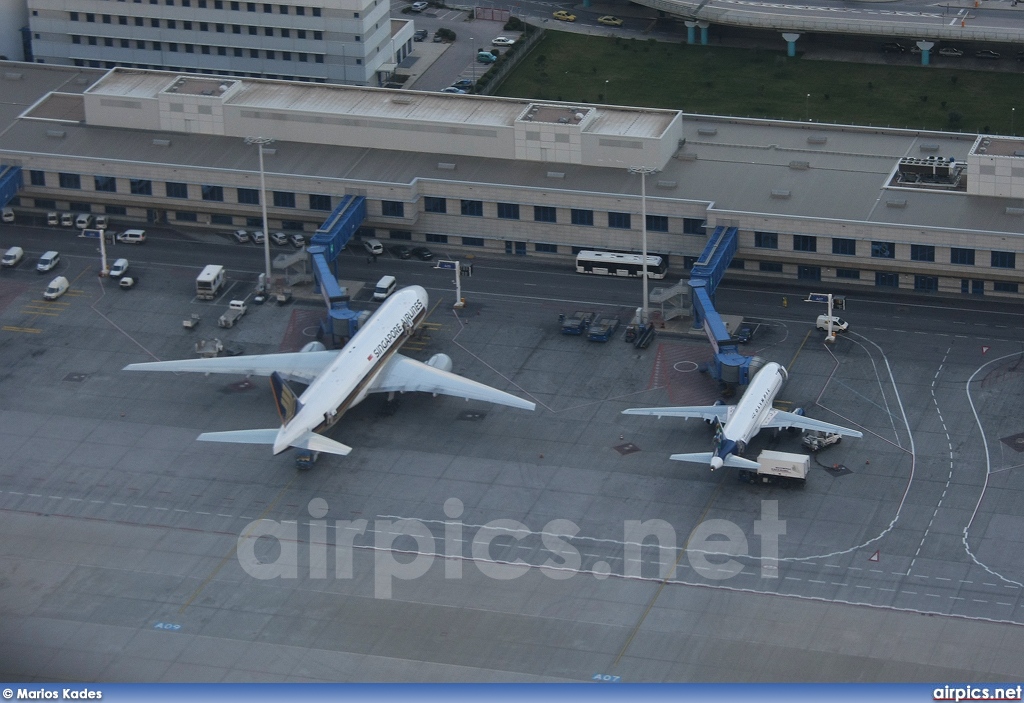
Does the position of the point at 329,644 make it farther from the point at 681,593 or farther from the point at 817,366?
the point at 817,366

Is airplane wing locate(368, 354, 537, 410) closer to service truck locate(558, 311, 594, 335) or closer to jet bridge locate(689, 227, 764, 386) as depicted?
service truck locate(558, 311, 594, 335)

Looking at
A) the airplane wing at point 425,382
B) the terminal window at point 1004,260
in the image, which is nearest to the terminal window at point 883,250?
the terminal window at point 1004,260

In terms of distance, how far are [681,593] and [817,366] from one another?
139 ft

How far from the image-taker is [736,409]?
6614 inches

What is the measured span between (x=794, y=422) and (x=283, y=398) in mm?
46231

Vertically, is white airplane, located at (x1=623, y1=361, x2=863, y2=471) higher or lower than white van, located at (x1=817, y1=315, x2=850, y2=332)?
higher

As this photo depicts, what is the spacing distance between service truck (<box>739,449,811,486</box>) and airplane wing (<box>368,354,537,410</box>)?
72.8ft

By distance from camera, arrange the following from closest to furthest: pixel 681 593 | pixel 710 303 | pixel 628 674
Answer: pixel 628 674 → pixel 681 593 → pixel 710 303

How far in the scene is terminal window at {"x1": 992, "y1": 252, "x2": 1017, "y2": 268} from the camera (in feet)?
638

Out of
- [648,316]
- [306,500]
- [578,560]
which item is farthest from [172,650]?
[648,316]

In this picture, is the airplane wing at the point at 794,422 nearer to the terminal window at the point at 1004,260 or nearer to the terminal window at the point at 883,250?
the terminal window at the point at 883,250

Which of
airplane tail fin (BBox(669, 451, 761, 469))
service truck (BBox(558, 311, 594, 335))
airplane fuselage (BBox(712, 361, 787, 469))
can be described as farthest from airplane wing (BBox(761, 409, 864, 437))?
service truck (BBox(558, 311, 594, 335))

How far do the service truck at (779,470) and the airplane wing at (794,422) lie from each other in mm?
4351

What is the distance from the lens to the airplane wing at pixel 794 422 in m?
169
